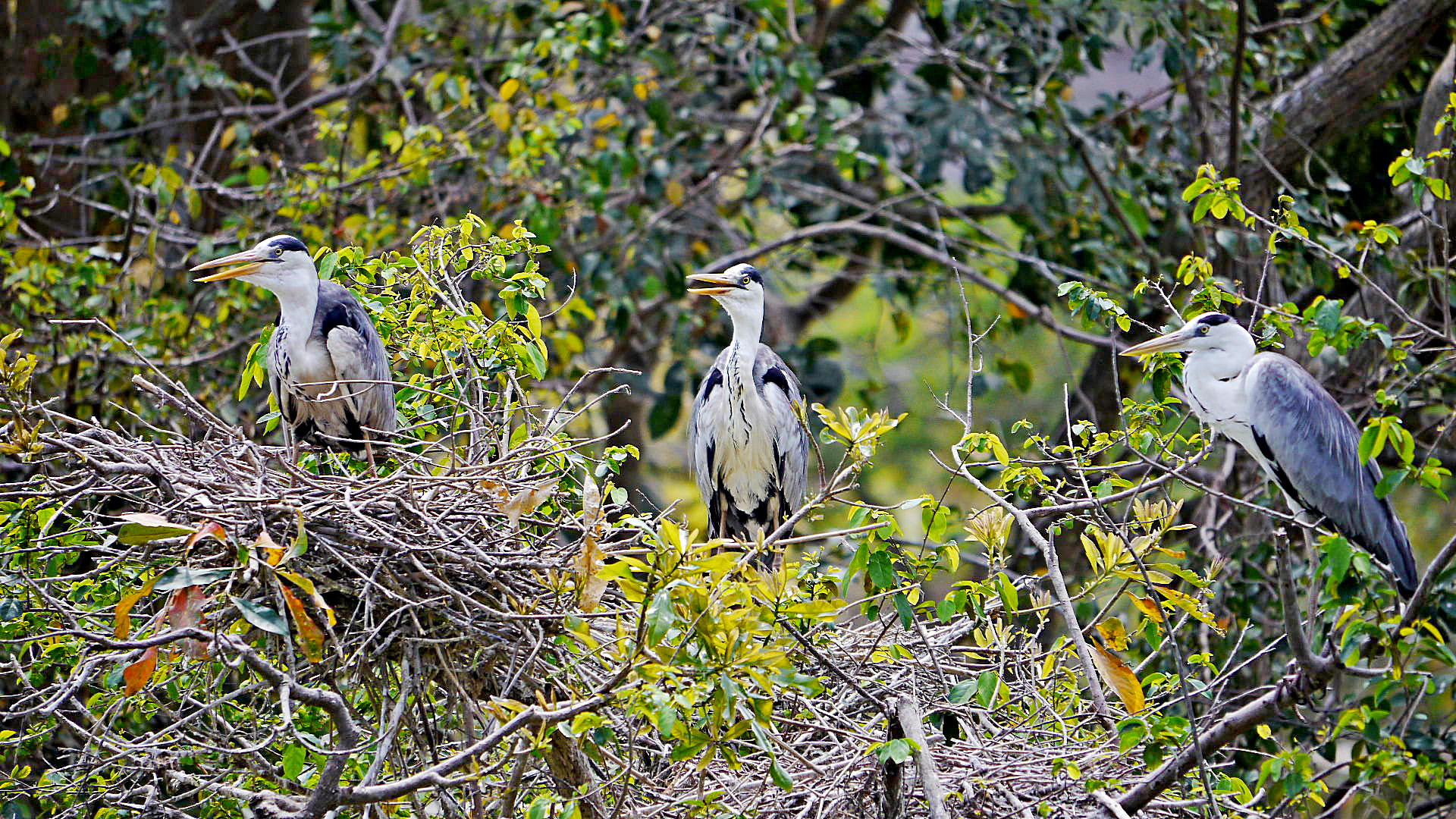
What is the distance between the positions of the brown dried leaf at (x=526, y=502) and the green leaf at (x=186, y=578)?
0.59m

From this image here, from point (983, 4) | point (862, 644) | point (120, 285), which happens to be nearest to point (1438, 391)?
point (983, 4)

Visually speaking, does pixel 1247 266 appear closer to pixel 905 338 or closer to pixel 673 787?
pixel 905 338

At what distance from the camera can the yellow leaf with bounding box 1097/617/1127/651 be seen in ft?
10.1

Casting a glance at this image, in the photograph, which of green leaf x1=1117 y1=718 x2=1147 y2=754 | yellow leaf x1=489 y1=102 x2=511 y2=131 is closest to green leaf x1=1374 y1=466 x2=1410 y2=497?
green leaf x1=1117 y1=718 x2=1147 y2=754

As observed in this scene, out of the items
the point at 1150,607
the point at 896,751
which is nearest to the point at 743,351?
the point at 1150,607

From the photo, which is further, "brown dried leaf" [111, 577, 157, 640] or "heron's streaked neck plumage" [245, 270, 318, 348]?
"heron's streaked neck plumage" [245, 270, 318, 348]

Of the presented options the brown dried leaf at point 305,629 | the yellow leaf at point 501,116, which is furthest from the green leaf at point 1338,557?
the yellow leaf at point 501,116

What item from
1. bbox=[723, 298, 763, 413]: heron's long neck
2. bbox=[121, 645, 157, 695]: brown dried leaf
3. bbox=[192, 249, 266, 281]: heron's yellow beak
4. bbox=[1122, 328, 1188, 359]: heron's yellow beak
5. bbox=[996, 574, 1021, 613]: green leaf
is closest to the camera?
bbox=[121, 645, 157, 695]: brown dried leaf

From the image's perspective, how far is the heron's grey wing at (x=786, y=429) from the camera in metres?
5.20

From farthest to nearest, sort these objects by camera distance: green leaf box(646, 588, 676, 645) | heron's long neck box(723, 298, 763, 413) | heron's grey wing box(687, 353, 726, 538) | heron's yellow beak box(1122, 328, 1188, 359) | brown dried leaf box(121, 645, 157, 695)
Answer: heron's grey wing box(687, 353, 726, 538), heron's long neck box(723, 298, 763, 413), heron's yellow beak box(1122, 328, 1188, 359), brown dried leaf box(121, 645, 157, 695), green leaf box(646, 588, 676, 645)

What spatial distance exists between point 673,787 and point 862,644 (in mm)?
739

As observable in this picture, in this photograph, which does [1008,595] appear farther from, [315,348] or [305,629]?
[315,348]

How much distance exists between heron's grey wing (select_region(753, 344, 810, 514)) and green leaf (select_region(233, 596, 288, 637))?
2768mm

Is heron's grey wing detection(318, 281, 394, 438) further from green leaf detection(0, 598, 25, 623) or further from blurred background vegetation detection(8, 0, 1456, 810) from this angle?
green leaf detection(0, 598, 25, 623)
